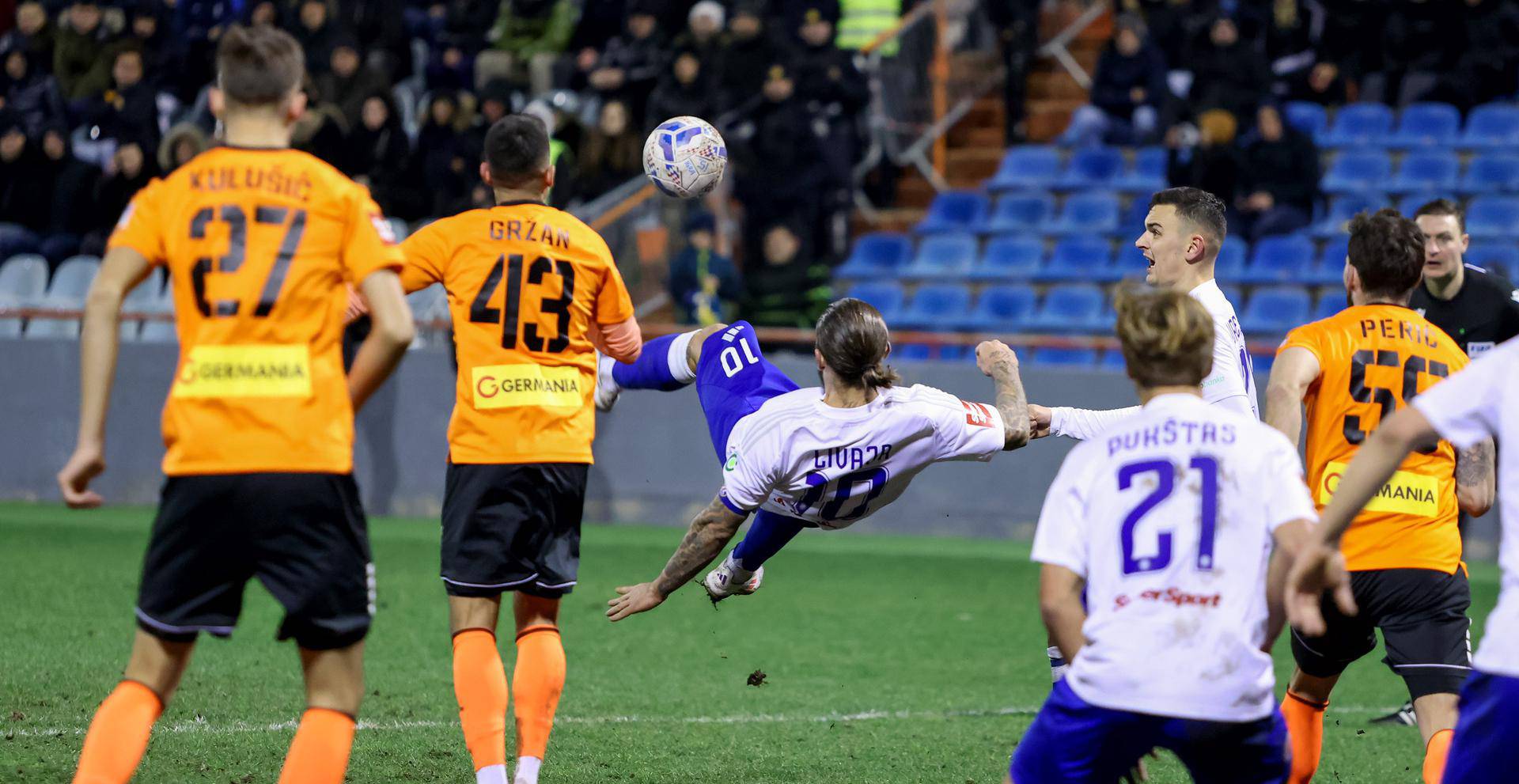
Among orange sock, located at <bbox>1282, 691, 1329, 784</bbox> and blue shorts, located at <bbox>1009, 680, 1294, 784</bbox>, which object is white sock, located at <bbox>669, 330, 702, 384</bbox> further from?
blue shorts, located at <bbox>1009, 680, 1294, 784</bbox>

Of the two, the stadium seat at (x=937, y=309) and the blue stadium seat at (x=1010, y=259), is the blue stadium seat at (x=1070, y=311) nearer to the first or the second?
the blue stadium seat at (x=1010, y=259)

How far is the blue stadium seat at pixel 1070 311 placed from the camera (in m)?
14.8

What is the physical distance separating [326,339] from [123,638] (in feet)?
15.6

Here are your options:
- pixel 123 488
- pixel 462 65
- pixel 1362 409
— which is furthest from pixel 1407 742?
pixel 462 65

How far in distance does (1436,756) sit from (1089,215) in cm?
1102

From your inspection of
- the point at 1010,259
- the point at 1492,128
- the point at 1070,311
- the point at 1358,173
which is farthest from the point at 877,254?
the point at 1492,128

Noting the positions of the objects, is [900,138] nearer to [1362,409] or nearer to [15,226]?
[15,226]

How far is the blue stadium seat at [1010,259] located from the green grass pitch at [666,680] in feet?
14.2

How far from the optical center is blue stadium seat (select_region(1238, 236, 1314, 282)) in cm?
1458

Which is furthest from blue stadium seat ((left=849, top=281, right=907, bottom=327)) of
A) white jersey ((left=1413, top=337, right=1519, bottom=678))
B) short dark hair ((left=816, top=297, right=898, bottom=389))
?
white jersey ((left=1413, top=337, right=1519, bottom=678))

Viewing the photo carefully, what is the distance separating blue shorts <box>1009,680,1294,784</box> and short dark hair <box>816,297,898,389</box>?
6.39 feet

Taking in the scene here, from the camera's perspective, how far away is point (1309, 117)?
627 inches

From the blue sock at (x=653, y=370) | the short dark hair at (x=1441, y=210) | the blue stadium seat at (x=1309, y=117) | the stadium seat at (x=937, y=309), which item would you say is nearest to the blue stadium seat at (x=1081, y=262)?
the stadium seat at (x=937, y=309)

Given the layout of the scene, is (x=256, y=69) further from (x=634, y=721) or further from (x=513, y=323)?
(x=634, y=721)
